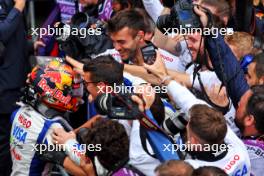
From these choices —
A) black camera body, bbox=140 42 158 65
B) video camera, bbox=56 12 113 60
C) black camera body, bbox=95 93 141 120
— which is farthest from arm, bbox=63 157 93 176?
video camera, bbox=56 12 113 60

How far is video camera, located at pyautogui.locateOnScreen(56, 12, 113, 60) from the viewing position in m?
4.43

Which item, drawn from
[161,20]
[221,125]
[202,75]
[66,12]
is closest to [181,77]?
[202,75]

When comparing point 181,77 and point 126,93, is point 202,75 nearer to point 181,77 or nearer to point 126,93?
point 181,77

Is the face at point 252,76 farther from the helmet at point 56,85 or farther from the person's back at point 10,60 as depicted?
the person's back at point 10,60

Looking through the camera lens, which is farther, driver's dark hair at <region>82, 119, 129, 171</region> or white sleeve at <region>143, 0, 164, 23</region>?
white sleeve at <region>143, 0, 164, 23</region>

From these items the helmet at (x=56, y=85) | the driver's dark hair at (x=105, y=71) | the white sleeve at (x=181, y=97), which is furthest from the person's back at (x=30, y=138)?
the white sleeve at (x=181, y=97)

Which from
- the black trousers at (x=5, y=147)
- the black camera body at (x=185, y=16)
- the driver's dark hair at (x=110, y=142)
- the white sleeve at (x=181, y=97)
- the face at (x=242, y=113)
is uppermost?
the black camera body at (x=185, y=16)

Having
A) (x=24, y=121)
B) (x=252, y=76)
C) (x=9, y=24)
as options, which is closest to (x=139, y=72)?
(x=252, y=76)

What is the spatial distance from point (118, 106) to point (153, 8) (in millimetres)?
2026

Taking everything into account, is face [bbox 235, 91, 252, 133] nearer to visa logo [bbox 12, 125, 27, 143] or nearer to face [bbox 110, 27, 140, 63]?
face [bbox 110, 27, 140, 63]

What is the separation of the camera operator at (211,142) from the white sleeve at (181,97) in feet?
0.37

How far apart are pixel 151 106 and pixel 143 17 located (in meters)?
1.29

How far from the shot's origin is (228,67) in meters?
3.47

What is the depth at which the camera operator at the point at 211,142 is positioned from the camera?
2861 mm
